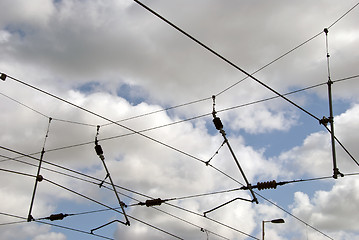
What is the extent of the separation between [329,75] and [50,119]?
11005 millimetres

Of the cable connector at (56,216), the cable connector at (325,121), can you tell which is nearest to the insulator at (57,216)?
the cable connector at (56,216)

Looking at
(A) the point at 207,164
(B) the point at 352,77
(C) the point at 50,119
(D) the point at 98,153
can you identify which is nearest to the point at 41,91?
(D) the point at 98,153

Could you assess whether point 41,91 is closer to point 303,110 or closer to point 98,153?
point 98,153

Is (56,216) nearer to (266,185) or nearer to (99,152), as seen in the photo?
(99,152)

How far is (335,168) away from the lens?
14.3m

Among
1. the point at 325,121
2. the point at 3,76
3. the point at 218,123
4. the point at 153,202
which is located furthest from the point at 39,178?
the point at 325,121

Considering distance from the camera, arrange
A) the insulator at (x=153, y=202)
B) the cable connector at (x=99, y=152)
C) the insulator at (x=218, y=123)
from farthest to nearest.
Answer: the insulator at (x=153, y=202)
the cable connector at (x=99, y=152)
the insulator at (x=218, y=123)

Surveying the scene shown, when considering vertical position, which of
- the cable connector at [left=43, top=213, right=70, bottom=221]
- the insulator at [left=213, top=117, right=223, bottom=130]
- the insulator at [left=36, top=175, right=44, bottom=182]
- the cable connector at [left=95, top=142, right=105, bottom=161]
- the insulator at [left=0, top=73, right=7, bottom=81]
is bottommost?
the cable connector at [left=43, top=213, right=70, bottom=221]

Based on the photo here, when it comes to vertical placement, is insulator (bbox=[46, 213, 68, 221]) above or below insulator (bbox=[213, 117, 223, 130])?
below

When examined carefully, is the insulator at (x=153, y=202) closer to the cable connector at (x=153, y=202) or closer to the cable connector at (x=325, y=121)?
the cable connector at (x=153, y=202)

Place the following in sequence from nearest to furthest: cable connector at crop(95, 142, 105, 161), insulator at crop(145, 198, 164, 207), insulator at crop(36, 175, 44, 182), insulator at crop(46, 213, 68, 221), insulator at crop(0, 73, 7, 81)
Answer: insulator at crop(0, 73, 7, 81), cable connector at crop(95, 142, 105, 161), insulator at crop(36, 175, 44, 182), insulator at crop(145, 198, 164, 207), insulator at crop(46, 213, 68, 221)

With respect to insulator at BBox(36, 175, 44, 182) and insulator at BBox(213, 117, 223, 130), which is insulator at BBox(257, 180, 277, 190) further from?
insulator at BBox(36, 175, 44, 182)

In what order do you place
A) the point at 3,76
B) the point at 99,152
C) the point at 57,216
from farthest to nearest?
the point at 57,216 → the point at 99,152 → the point at 3,76

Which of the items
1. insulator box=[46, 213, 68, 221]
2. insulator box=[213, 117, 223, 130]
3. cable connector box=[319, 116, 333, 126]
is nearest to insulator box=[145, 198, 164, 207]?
insulator box=[46, 213, 68, 221]
